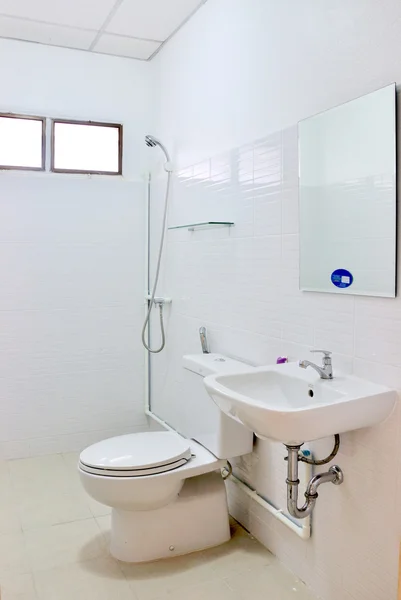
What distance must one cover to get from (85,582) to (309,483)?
2.99 ft

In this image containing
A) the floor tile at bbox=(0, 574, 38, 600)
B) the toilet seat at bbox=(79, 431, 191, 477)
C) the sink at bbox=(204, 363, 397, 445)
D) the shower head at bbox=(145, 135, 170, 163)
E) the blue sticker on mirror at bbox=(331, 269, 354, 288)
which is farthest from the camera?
the shower head at bbox=(145, 135, 170, 163)

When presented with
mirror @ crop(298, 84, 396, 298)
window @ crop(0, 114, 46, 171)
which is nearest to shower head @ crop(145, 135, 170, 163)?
window @ crop(0, 114, 46, 171)

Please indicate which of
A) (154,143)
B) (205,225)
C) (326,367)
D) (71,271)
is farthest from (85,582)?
(154,143)

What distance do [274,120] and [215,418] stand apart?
1.21 meters

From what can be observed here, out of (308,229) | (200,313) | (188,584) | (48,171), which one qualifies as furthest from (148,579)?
(48,171)

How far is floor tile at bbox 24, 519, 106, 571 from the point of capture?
2.22 metres

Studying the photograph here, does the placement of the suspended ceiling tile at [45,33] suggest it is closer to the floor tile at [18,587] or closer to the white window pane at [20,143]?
the white window pane at [20,143]

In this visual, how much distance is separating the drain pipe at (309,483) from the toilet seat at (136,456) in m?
0.50

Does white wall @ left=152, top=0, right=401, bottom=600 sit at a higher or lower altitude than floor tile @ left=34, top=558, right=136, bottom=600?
higher

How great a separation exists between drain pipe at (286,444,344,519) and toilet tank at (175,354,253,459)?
0.44 metres

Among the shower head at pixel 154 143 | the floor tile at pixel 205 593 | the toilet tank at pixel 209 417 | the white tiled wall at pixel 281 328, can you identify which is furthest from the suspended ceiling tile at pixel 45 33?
the floor tile at pixel 205 593

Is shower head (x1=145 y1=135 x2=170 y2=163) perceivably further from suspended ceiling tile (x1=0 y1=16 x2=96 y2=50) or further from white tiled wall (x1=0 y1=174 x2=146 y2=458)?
suspended ceiling tile (x1=0 y1=16 x2=96 y2=50)

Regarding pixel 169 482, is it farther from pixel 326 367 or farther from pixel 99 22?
pixel 99 22

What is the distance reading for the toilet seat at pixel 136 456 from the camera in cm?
210
